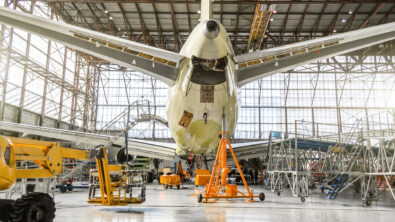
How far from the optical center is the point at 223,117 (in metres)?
10.8

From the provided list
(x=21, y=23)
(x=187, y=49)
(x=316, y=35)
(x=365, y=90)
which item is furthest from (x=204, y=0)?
(x=365, y=90)

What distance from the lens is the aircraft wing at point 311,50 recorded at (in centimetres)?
791

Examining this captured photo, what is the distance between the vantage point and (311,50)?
8.45m

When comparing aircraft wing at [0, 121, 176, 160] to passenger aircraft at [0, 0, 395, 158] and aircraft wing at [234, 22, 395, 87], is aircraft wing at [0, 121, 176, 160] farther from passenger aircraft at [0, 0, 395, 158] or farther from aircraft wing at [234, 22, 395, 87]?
aircraft wing at [234, 22, 395, 87]

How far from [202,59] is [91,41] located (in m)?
3.32

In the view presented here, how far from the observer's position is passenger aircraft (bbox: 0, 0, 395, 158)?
26.1 ft

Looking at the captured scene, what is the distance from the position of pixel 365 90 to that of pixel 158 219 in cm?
4549

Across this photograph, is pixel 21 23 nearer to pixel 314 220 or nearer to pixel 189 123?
pixel 189 123

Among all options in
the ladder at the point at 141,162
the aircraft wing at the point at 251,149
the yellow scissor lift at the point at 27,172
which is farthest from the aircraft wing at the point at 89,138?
the ladder at the point at 141,162

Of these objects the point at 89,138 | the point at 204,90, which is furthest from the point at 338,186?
the point at 89,138

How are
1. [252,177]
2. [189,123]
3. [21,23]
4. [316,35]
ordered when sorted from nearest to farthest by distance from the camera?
[21,23] < [189,123] < [252,177] < [316,35]

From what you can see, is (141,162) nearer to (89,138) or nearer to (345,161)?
(89,138)

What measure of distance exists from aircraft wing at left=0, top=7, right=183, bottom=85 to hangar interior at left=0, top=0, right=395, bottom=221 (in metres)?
7.85

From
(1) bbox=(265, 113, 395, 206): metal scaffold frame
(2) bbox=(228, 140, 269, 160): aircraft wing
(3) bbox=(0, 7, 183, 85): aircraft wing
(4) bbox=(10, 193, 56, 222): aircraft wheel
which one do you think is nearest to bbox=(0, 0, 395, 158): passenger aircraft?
(3) bbox=(0, 7, 183, 85): aircraft wing
